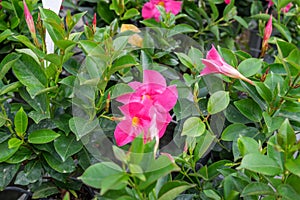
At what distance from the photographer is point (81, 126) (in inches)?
31.2

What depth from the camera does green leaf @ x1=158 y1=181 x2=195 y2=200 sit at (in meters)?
0.60

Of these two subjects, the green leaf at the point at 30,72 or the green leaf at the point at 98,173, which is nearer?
the green leaf at the point at 98,173

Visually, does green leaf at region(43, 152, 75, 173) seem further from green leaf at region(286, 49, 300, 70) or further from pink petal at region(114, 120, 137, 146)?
green leaf at region(286, 49, 300, 70)

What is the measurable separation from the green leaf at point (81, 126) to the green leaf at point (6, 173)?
0.17 m

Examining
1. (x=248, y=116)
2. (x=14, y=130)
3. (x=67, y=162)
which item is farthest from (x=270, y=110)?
(x=14, y=130)

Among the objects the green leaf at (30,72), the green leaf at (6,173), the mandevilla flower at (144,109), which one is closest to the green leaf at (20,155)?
the green leaf at (6,173)

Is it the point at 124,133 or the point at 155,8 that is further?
the point at 155,8

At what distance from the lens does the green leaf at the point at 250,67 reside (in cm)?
88

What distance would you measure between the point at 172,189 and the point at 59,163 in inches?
13.4

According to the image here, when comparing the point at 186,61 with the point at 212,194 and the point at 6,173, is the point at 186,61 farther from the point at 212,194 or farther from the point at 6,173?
the point at 6,173

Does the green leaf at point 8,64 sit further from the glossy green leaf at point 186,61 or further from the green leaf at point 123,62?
the glossy green leaf at point 186,61

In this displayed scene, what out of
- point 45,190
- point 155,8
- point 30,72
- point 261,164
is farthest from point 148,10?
point 261,164

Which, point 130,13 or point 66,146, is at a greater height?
point 130,13

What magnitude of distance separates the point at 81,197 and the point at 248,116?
472 mm
